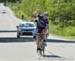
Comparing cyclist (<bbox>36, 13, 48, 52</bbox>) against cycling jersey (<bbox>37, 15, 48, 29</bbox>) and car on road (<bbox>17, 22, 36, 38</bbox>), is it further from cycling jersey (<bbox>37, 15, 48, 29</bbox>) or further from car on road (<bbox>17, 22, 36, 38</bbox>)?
car on road (<bbox>17, 22, 36, 38</bbox>)

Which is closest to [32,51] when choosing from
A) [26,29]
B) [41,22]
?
[41,22]

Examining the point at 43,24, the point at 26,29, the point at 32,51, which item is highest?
the point at 43,24

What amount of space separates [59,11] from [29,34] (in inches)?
670

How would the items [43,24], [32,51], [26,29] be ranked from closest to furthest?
[43,24] → [32,51] → [26,29]

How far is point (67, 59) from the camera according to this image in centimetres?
1788

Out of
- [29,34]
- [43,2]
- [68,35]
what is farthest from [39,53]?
[43,2]

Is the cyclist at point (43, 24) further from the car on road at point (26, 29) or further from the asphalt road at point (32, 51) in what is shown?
the car on road at point (26, 29)

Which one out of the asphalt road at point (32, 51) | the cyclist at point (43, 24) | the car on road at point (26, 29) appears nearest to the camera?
the asphalt road at point (32, 51)

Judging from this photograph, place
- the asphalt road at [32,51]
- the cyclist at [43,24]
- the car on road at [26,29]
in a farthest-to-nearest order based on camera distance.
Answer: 1. the car on road at [26,29]
2. the cyclist at [43,24]
3. the asphalt road at [32,51]

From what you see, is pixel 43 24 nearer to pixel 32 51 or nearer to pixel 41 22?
pixel 41 22

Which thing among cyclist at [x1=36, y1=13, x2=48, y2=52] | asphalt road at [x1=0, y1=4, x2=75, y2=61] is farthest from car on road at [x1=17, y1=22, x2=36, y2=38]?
cyclist at [x1=36, y1=13, x2=48, y2=52]

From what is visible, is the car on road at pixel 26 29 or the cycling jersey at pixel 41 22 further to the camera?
the car on road at pixel 26 29

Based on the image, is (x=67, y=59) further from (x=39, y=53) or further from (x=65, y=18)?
(x=65, y=18)

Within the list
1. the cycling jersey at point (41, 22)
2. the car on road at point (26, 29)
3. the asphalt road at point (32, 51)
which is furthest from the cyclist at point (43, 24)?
the car on road at point (26, 29)
